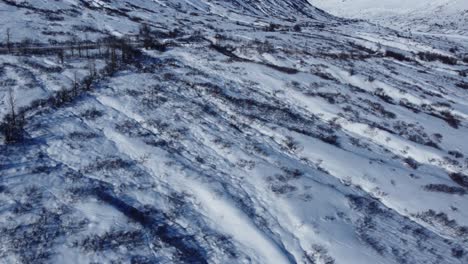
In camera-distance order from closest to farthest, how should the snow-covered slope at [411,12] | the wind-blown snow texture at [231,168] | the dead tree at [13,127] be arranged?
the wind-blown snow texture at [231,168] < the dead tree at [13,127] < the snow-covered slope at [411,12]

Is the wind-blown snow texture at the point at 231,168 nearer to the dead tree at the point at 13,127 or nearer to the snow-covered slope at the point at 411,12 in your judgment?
the dead tree at the point at 13,127

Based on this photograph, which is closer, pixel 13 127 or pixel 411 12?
pixel 13 127

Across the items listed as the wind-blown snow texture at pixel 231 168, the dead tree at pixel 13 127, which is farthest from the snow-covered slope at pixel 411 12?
the dead tree at pixel 13 127

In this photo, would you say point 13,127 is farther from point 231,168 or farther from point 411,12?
point 411,12

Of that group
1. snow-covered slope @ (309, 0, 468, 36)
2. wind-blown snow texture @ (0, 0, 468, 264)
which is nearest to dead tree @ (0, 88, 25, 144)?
wind-blown snow texture @ (0, 0, 468, 264)

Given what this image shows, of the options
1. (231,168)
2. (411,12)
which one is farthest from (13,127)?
(411,12)

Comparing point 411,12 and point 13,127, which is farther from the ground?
point 411,12
